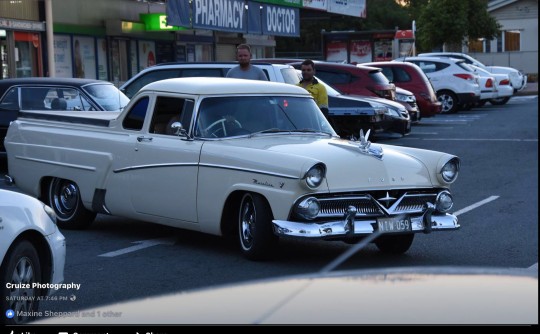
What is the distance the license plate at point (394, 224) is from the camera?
7668 millimetres

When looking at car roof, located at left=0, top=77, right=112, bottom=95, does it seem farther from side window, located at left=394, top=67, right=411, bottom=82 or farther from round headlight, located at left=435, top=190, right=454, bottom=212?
side window, located at left=394, top=67, right=411, bottom=82

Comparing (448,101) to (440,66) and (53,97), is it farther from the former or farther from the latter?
(53,97)

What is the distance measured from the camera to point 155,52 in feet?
106

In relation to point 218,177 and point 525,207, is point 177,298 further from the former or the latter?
point 525,207

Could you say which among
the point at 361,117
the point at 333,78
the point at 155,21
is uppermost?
the point at 155,21

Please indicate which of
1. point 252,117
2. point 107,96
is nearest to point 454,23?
point 107,96

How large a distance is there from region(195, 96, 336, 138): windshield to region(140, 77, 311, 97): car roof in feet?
0.24

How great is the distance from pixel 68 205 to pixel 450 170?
4.05 metres

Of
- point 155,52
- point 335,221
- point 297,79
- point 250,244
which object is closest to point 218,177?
point 250,244

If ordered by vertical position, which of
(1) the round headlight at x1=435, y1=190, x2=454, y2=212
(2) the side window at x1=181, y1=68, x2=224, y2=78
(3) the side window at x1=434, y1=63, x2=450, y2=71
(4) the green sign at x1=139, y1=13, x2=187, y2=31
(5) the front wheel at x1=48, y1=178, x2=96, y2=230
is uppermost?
(4) the green sign at x1=139, y1=13, x2=187, y2=31

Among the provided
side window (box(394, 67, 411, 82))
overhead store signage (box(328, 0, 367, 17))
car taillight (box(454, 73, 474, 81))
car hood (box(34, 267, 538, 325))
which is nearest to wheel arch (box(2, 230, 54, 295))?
car hood (box(34, 267, 538, 325))

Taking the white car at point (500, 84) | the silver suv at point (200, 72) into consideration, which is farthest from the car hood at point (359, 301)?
the white car at point (500, 84)

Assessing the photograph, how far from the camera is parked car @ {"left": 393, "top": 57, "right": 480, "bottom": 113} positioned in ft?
96.5

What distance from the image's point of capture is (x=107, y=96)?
15.0 metres
